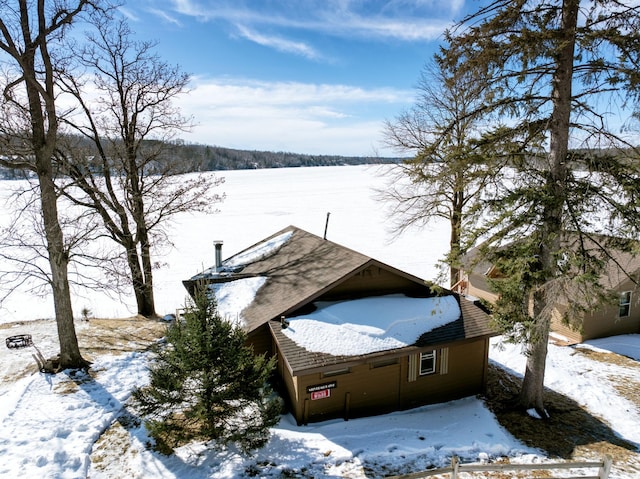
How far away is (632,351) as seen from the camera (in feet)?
53.9

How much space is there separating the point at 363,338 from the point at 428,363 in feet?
8.91

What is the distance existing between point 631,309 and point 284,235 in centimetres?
1714

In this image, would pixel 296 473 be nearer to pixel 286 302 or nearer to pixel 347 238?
pixel 286 302

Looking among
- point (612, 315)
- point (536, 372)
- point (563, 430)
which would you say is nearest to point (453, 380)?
point (536, 372)

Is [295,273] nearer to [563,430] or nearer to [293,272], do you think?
[293,272]

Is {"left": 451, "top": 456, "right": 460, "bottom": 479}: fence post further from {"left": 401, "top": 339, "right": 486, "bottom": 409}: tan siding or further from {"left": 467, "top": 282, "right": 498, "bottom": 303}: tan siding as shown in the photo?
{"left": 467, "top": 282, "right": 498, "bottom": 303}: tan siding

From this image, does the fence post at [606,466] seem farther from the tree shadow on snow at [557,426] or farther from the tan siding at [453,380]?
the tan siding at [453,380]

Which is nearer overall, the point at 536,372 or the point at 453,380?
the point at 536,372

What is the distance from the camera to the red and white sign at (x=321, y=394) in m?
11.0

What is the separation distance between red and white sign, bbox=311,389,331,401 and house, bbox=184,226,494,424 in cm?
3

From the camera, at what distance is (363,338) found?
445 inches

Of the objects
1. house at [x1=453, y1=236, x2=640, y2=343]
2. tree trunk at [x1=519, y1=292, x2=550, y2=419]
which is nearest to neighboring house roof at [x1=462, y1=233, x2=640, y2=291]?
house at [x1=453, y1=236, x2=640, y2=343]

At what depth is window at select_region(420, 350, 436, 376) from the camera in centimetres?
1235

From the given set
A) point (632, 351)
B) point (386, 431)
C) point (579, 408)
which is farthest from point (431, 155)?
point (632, 351)
